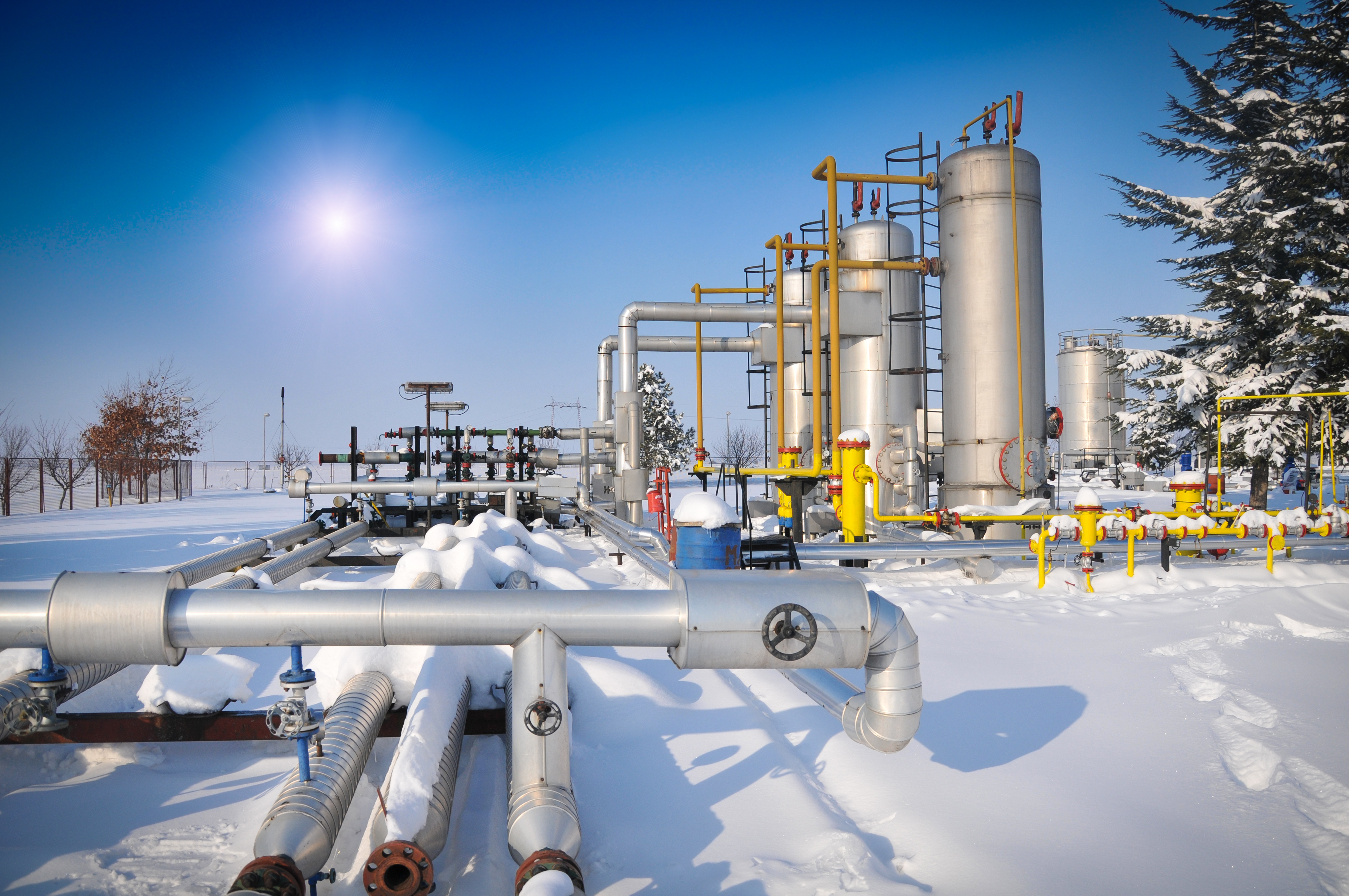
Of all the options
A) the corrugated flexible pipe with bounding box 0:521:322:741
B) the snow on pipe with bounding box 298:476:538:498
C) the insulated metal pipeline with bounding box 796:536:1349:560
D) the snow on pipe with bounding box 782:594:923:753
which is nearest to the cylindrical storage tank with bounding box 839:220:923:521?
the insulated metal pipeline with bounding box 796:536:1349:560

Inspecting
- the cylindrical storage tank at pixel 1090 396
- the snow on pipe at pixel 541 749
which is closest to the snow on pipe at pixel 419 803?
the snow on pipe at pixel 541 749

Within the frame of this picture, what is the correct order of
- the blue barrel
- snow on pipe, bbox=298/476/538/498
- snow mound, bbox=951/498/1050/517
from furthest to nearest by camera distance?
snow on pipe, bbox=298/476/538/498, snow mound, bbox=951/498/1050/517, the blue barrel

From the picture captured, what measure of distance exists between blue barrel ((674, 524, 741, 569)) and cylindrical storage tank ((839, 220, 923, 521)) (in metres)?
8.79

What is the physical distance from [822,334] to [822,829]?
1307cm

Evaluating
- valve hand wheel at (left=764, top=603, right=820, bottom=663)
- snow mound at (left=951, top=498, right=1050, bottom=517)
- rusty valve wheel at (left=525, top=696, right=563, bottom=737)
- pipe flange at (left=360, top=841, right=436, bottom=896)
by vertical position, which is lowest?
pipe flange at (left=360, top=841, right=436, bottom=896)

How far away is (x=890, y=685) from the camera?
8.67 feet

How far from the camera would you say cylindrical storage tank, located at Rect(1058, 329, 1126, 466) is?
29.6 meters

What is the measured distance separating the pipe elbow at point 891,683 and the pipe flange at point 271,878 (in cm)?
180

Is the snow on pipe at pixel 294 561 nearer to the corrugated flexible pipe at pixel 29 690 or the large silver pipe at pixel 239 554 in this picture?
the large silver pipe at pixel 239 554

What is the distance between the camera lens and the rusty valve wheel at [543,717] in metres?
2.44

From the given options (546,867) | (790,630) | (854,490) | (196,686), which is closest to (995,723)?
(790,630)

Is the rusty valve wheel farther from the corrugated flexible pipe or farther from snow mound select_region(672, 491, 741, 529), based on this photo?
snow mound select_region(672, 491, 741, 529)

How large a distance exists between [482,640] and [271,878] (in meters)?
0.83

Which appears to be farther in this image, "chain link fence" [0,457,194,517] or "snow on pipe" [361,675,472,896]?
"chain link fence" [0,457,194,517]
